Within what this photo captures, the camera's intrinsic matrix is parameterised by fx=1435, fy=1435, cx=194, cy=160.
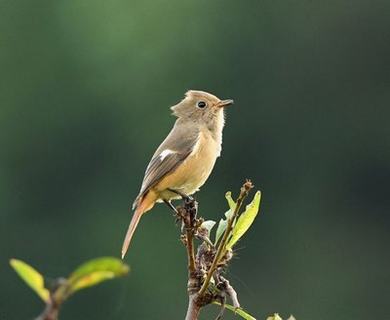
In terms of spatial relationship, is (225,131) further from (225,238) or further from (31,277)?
(31,277)

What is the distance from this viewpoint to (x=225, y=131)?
2670 cm

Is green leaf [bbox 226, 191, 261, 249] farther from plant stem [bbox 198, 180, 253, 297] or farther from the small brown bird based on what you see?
the small brown bird

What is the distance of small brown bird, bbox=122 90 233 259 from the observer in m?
5.10

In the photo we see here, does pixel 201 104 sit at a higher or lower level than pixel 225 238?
lower

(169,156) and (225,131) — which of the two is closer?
(169,156)

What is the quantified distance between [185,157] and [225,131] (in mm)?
21382

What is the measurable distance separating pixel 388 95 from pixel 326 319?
27.8ft

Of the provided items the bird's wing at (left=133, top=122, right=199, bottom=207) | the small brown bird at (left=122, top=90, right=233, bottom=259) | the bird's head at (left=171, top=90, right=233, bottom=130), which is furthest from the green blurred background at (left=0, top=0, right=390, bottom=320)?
the bird's wing at (left=133, top=122, right=199, bottom=207)

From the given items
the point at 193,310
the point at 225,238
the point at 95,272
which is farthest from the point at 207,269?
the point at 95,272

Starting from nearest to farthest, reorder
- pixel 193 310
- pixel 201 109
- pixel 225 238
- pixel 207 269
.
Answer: pixel 193 310 < pixel 225 238 < pixel 207 269 < pixel 201 109

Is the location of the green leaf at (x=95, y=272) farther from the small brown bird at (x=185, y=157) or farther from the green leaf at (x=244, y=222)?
the small brown bird at (x=185, y=157)

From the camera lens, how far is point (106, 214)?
2588 centimetres

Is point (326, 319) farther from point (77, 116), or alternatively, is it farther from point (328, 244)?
point (77, 116)

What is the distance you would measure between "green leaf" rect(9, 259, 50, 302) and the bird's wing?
3.33 meters
